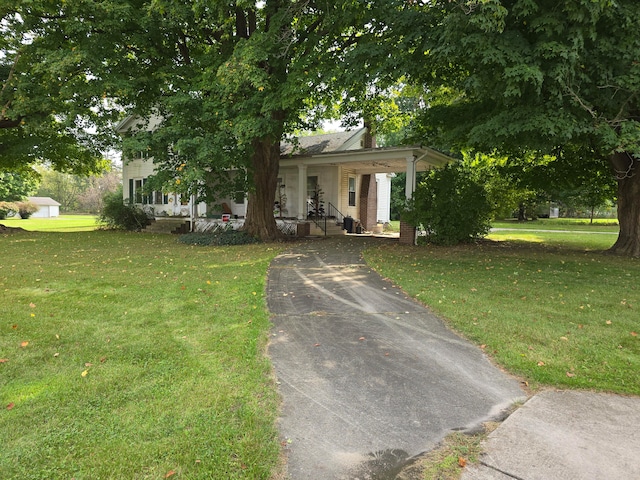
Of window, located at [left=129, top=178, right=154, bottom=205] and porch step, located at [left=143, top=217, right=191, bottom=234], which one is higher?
window, located at [left=129, top=178, right=154, bottom=205]

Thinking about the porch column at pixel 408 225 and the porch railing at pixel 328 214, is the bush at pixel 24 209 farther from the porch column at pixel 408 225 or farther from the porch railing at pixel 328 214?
the porch column at pixel 408 225

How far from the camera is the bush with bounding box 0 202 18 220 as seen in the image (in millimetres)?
36375

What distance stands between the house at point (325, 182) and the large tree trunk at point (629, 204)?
6.37 meters

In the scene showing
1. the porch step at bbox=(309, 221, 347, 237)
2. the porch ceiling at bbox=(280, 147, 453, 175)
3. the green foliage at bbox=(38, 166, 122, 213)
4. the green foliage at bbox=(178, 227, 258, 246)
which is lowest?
the green foliage at bbox=(178, 227, 258, 246)

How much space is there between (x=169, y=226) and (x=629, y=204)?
20278 millimetres

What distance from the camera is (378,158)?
16.4 m

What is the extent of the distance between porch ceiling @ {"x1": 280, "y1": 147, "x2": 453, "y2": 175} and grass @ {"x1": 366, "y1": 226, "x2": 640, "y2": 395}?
212 inches

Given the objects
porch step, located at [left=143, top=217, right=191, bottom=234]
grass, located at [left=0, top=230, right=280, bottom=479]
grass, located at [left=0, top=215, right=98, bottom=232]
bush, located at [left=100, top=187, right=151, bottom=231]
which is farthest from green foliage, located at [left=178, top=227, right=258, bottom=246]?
grass, located at [left=0, top=215, right=98, bottom=232]

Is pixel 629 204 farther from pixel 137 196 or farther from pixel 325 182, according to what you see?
pixel 137 196

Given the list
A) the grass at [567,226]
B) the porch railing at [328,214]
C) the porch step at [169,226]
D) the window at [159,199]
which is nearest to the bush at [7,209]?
the window at [159,199]

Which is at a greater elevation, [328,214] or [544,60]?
[544,60]

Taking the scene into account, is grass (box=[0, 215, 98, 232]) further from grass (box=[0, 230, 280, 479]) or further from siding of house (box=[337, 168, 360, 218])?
grass (box=[0, 230, 280, 479])

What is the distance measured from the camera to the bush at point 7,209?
36.4 m

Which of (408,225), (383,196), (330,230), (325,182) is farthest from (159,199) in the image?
(408,225)
